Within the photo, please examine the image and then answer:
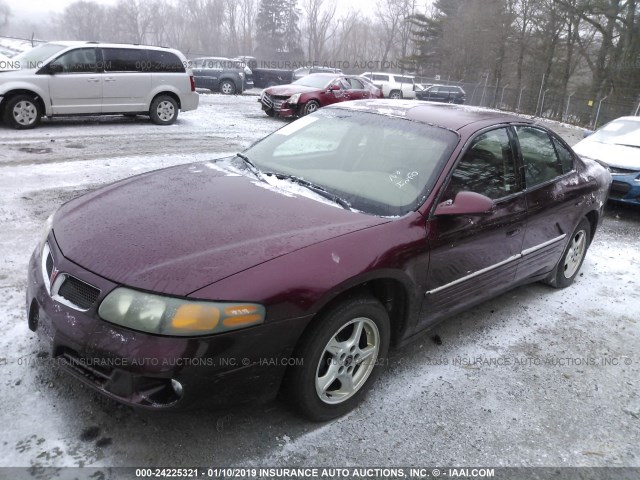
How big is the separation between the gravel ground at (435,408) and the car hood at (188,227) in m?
0.66

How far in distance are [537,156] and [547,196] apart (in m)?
0.33

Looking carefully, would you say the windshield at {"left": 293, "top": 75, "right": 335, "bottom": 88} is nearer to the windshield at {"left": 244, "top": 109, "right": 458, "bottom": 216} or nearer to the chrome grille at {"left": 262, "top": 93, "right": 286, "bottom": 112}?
the chrome grille at {"left": 262, "top": 93, "right": 286, "bottom": 112}

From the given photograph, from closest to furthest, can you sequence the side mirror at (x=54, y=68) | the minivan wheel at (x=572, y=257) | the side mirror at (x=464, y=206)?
the side mirror at (x=464, y=206) → the minivan wheel at (x=572, y=257) → the side mirror at (x=54, y=68)

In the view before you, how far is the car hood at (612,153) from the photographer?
759 centimetres

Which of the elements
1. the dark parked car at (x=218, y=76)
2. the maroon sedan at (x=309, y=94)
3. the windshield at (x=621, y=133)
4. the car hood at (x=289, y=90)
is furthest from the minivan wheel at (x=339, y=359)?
the dark parked car at (x=218, y=76)

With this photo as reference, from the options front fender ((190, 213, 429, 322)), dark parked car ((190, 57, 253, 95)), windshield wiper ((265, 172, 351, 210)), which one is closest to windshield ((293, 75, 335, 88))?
dark parked car ((190, 57, 253, 95))

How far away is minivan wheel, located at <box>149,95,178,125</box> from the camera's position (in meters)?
11.4

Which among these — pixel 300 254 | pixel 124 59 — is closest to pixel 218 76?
pixel 124 59

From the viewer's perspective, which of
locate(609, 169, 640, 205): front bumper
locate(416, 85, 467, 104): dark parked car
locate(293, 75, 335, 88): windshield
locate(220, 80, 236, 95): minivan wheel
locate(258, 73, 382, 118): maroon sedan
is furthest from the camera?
locate(416, 85, 467, 104): dark parked car

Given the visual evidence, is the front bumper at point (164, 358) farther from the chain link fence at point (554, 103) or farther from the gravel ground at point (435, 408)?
the chain link fence at point (554, 103)

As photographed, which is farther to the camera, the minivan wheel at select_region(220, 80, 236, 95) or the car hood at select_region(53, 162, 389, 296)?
the minivan wheel at select_region(220, 80, 236, 95)

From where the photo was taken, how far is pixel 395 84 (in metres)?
29.0

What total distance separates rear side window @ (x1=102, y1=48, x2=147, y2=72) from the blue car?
8898mm

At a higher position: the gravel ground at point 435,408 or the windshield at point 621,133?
the windshield at point 621,133
